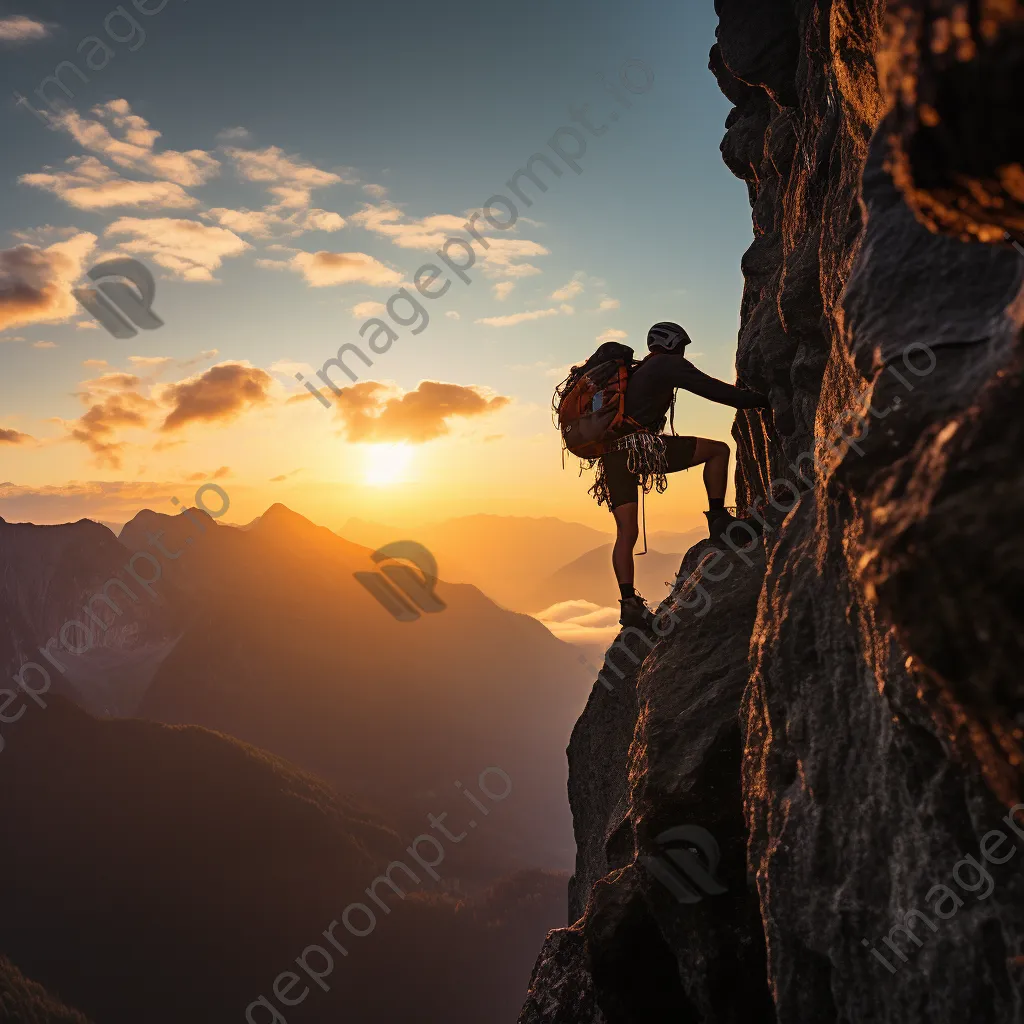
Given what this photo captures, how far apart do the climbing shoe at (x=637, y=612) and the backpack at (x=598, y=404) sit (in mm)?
2564

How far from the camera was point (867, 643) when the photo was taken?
14.4 feet

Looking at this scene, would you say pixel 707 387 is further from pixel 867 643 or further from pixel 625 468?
pixel 867 643

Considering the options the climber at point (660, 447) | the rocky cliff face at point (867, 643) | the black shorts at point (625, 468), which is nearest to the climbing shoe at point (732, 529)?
the climber at point (660, 447)

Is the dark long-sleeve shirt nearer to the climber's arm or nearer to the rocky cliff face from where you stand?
the climber's arm

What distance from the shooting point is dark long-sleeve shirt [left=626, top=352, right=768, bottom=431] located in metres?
9.14

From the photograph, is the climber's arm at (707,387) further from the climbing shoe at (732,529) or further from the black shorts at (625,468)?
the climbing shoe at (732,529)

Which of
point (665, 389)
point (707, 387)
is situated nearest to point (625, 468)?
point (665, 389)

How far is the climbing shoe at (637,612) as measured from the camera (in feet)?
35.8

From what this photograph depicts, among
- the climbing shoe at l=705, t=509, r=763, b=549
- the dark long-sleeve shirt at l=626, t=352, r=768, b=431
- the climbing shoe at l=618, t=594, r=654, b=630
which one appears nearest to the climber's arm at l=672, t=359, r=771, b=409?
the dark long-sleeve shirt at l=626, t=352, r=768, b=431

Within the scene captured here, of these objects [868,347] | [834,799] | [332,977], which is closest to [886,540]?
[868,347]

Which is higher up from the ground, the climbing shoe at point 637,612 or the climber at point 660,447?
the climber at point 660,447

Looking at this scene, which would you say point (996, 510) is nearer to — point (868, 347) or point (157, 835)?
point (868, 347)

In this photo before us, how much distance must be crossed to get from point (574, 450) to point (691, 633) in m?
3.30

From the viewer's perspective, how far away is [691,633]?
27.9 ft
